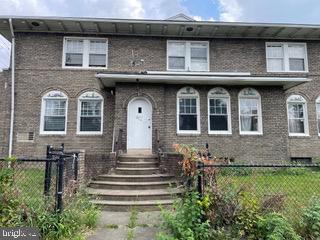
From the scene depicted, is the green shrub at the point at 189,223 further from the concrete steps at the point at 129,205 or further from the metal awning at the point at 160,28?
the metal awning at the point at 160,28

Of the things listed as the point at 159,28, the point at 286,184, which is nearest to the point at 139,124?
the point at 159,28

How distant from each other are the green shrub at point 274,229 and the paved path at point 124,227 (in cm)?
176

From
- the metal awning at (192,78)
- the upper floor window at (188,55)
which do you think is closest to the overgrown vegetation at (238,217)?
the metal awning at (192,78)

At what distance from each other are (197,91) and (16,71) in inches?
323

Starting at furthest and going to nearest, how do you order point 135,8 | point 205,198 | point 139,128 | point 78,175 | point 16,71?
point 135,8
point 16,71
point 139,128
point 78,175
point 205,198

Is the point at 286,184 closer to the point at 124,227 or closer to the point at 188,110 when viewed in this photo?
the point at 188,110

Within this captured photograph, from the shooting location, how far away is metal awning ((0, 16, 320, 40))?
12.4 m

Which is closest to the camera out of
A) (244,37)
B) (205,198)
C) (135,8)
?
(205,198)

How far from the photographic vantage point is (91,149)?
40.6 feet

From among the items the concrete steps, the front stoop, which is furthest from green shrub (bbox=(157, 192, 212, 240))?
the concrete steps

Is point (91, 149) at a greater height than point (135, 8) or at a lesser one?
lesser

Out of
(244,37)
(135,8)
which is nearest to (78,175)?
(244,37)

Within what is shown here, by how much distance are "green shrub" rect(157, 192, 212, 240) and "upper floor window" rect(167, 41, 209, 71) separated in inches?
377

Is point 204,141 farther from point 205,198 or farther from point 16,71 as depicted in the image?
point 16,71
